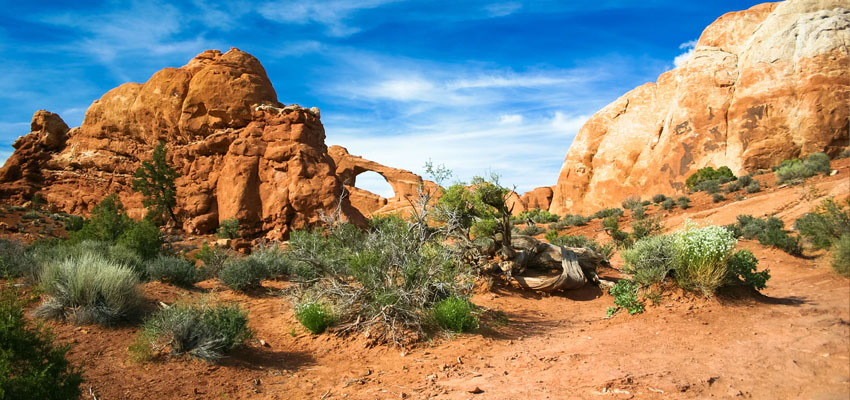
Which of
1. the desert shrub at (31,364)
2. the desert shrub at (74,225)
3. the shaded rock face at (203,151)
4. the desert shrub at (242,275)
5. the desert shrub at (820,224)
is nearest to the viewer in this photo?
the desert shrub at (820,224)

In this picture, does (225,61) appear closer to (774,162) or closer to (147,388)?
(147,388)

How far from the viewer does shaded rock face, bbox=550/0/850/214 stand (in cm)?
2412

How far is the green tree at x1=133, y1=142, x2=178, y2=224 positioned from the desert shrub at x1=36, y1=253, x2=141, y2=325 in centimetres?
2091

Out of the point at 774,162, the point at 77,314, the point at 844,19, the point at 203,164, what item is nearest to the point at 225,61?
the point at 203,164

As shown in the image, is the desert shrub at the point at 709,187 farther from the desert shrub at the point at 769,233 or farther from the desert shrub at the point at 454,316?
the desert shrub at the point at 454,316

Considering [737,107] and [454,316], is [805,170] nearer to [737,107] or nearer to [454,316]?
[737,107]

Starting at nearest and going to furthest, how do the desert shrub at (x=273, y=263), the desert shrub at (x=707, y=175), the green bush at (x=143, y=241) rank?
the desert shrub at (x=273, y=263) < the green bush at (x=143, y=241) < the desert shrub at (x=707, y=175)

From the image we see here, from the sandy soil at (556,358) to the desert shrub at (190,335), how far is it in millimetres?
161

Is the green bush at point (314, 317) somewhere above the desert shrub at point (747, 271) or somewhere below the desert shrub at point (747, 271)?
below

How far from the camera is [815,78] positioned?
24.0m

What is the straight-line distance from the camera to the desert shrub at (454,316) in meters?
6.53

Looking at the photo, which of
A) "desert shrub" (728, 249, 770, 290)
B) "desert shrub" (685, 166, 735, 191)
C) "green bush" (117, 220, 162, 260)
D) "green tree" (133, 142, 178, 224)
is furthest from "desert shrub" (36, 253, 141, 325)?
"desert shrub" (685, 166, 735, 191)

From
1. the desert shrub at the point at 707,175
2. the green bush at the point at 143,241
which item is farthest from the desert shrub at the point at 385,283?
the desert shrub at the point at 707,175

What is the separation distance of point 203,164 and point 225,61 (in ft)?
20.5
